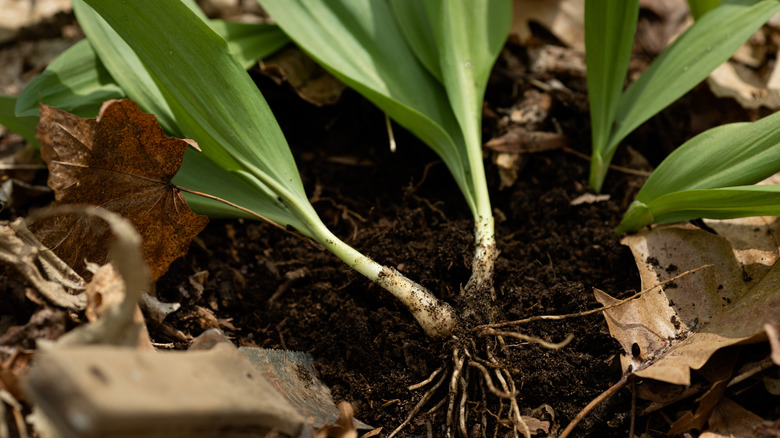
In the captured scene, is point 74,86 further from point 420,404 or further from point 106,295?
point 420,404

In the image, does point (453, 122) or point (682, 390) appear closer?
point (682, 390)

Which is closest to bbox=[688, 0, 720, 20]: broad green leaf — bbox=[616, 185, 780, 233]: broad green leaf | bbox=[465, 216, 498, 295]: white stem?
bbox=[616, 185, 780, 233]: broad green leaf

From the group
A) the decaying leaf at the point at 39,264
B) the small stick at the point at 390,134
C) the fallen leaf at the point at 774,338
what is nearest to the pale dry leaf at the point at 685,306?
the fallen leaf at the point at 774,338

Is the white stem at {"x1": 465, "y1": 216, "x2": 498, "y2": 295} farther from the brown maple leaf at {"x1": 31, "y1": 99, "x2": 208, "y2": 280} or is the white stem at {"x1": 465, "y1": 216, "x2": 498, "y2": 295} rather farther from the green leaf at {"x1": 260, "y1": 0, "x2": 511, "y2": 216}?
the brown maple leaf at {"x1": 31, "y1": 99, "x2": 208, "y2": 280}

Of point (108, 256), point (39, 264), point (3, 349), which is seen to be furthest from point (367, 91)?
point (3, 349)

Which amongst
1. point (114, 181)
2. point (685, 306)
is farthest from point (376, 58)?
point (685, 306)

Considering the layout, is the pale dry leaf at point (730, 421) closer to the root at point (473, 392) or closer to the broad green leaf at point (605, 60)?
the root at point (473, 392)

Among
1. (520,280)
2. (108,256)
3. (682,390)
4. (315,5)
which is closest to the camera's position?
(682,390)

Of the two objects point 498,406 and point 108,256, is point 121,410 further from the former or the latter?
point 498,406
